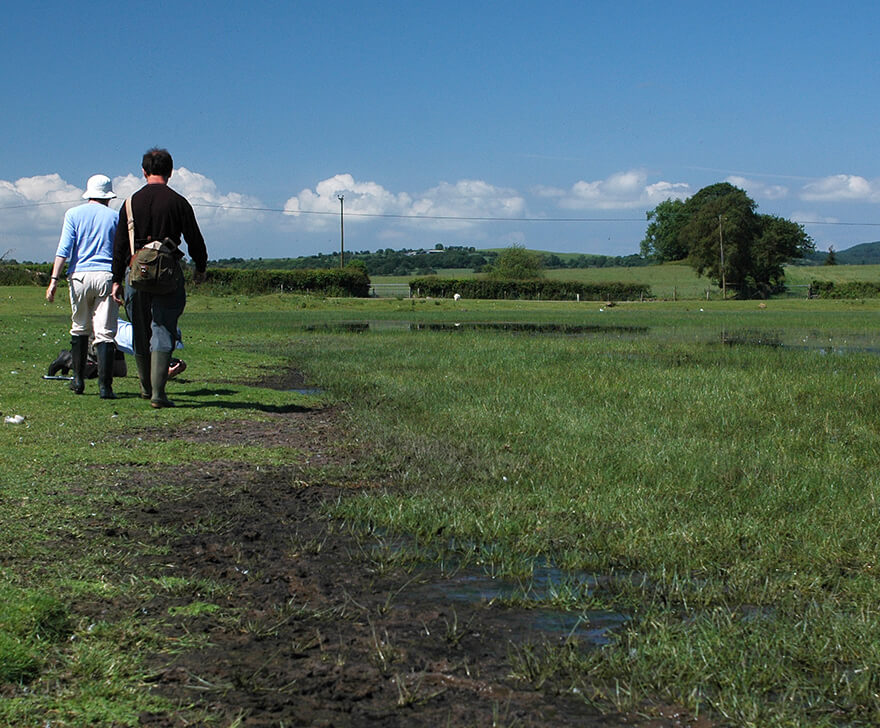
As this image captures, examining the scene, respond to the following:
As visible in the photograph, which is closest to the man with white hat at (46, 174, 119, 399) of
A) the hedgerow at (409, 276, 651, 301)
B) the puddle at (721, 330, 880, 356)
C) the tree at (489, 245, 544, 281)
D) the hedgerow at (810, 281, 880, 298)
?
the puddle at (721, 330, 880, 356)

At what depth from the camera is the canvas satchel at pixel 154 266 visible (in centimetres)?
883

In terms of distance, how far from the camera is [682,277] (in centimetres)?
11156

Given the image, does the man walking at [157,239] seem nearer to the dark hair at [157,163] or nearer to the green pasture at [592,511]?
the dark hair at [157,163]

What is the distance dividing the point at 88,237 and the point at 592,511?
6.61m

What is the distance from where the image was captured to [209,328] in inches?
1105

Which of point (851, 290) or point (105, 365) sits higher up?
point (851, 290)

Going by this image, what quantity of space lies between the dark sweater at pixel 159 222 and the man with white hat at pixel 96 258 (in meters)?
0.67

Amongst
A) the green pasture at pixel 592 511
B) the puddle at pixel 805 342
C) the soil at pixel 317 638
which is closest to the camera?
the soil at pixel 317 638

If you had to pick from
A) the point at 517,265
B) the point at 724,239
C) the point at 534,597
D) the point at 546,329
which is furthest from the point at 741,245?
the point at 534,597

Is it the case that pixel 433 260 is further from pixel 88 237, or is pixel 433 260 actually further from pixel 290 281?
pixel 88 237

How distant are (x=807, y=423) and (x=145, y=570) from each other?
22.5ft

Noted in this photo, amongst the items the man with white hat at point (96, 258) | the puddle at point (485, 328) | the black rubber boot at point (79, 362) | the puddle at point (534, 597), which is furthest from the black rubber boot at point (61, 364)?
the puddle at point (485, 328)

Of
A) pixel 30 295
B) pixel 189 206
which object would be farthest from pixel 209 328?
pixel 189 206

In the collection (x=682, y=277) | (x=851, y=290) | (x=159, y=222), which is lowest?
(x=851, y=290)
